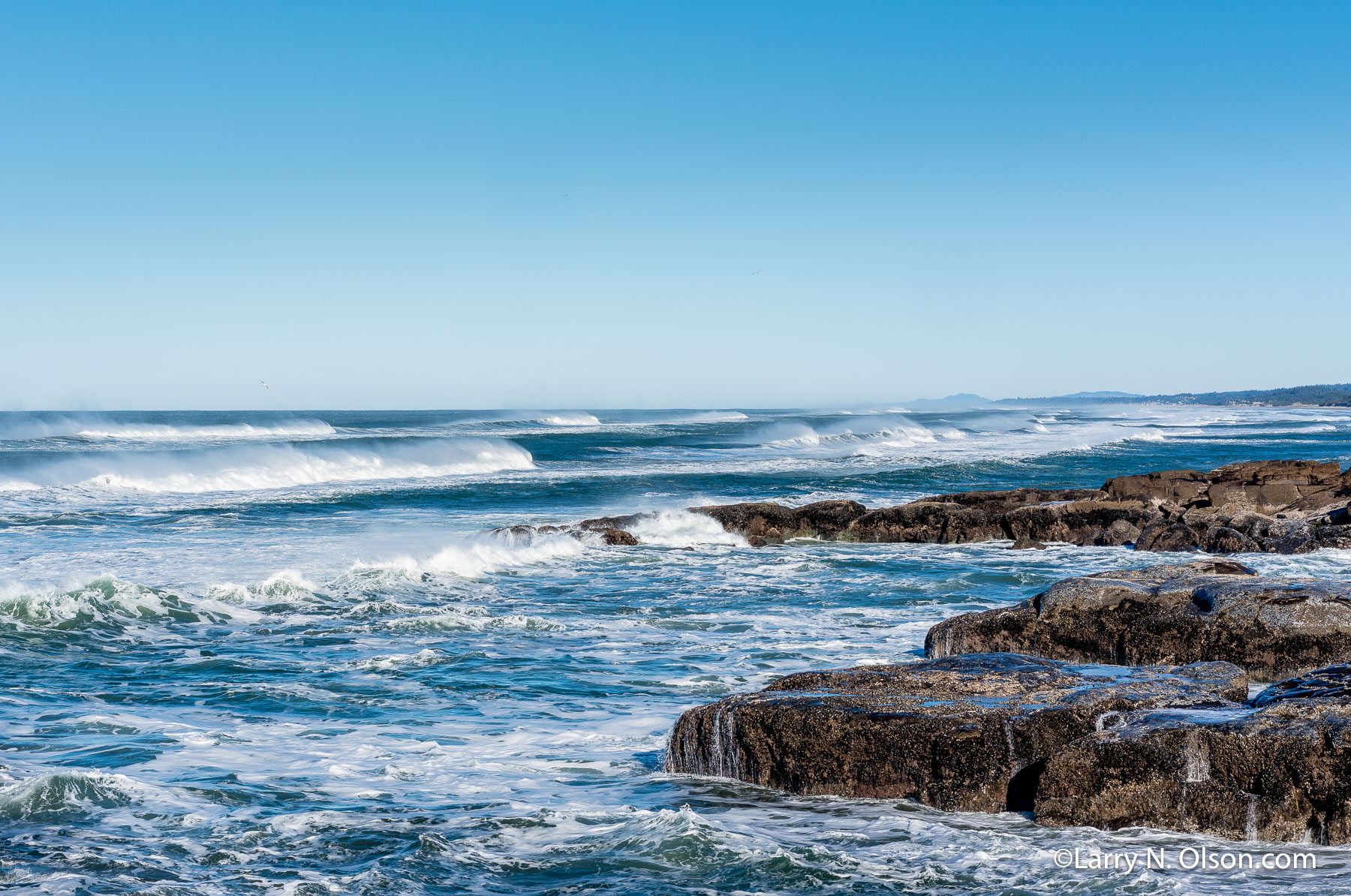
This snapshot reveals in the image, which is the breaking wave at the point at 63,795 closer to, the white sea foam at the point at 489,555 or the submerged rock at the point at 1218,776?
the submerged rock at the point at 1218,776

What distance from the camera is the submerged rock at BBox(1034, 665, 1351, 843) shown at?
521 cm

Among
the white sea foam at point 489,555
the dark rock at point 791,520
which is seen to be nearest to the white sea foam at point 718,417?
the dark rock at point 791,520

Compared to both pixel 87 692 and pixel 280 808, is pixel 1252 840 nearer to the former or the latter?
pixel 280 808

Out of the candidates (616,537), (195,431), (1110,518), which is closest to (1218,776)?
(616,537)

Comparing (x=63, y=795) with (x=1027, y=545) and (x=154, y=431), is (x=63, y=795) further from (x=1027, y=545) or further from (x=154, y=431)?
(x=154, y=431)

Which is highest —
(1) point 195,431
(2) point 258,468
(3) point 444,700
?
(1) point 195,431

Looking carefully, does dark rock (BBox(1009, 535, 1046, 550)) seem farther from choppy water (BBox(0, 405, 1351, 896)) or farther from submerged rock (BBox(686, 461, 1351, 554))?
choppy water (BBox(0, 405, 1351, 896))

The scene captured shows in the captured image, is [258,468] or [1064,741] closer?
[1064,741]

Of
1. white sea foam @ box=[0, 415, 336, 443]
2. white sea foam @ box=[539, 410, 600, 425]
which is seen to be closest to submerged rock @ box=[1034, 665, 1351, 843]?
white sea foam @ box=[0, 415, 336, 443]

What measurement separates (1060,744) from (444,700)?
5.12 meters

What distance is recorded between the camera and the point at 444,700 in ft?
29.5

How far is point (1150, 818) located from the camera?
17.8 ft

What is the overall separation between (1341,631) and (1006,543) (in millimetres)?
11584

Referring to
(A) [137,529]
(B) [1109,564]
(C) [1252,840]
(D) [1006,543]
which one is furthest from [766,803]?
(A) [137,529]
